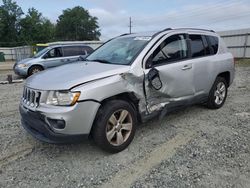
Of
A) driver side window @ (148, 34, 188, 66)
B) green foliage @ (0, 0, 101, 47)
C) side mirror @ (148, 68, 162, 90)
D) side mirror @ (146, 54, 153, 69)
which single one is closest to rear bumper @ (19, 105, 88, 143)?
side mirror @ (148, 68, 162, 90)

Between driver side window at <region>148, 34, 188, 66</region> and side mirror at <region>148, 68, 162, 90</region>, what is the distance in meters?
0.15

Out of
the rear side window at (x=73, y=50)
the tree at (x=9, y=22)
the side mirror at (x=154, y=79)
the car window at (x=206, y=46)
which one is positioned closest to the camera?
the side mirror at (x=154, y=79)

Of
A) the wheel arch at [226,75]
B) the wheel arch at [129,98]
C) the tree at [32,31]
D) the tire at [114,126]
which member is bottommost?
the tire at [114,126]

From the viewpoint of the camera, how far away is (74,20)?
251ft

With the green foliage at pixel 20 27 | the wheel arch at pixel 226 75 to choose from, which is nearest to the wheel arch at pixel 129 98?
the wheel arch at pixel 226 75

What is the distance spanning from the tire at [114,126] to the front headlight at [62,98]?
16.3 inches

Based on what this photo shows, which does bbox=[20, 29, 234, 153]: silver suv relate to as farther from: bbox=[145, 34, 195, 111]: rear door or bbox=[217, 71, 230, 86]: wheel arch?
bbox=[217, 71, 230, 86]: wheel arch

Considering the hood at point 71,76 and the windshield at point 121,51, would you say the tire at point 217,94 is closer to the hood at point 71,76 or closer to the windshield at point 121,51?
the windshield at point 121,51

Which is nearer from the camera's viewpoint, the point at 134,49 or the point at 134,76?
the point at 134,76

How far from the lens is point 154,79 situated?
11.7 feet

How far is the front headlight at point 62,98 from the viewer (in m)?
2.82

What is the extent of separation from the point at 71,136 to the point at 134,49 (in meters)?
1.74

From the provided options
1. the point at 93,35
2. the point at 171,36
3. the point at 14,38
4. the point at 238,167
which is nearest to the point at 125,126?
the point at 238,167

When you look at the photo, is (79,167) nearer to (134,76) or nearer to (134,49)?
(134,76)
